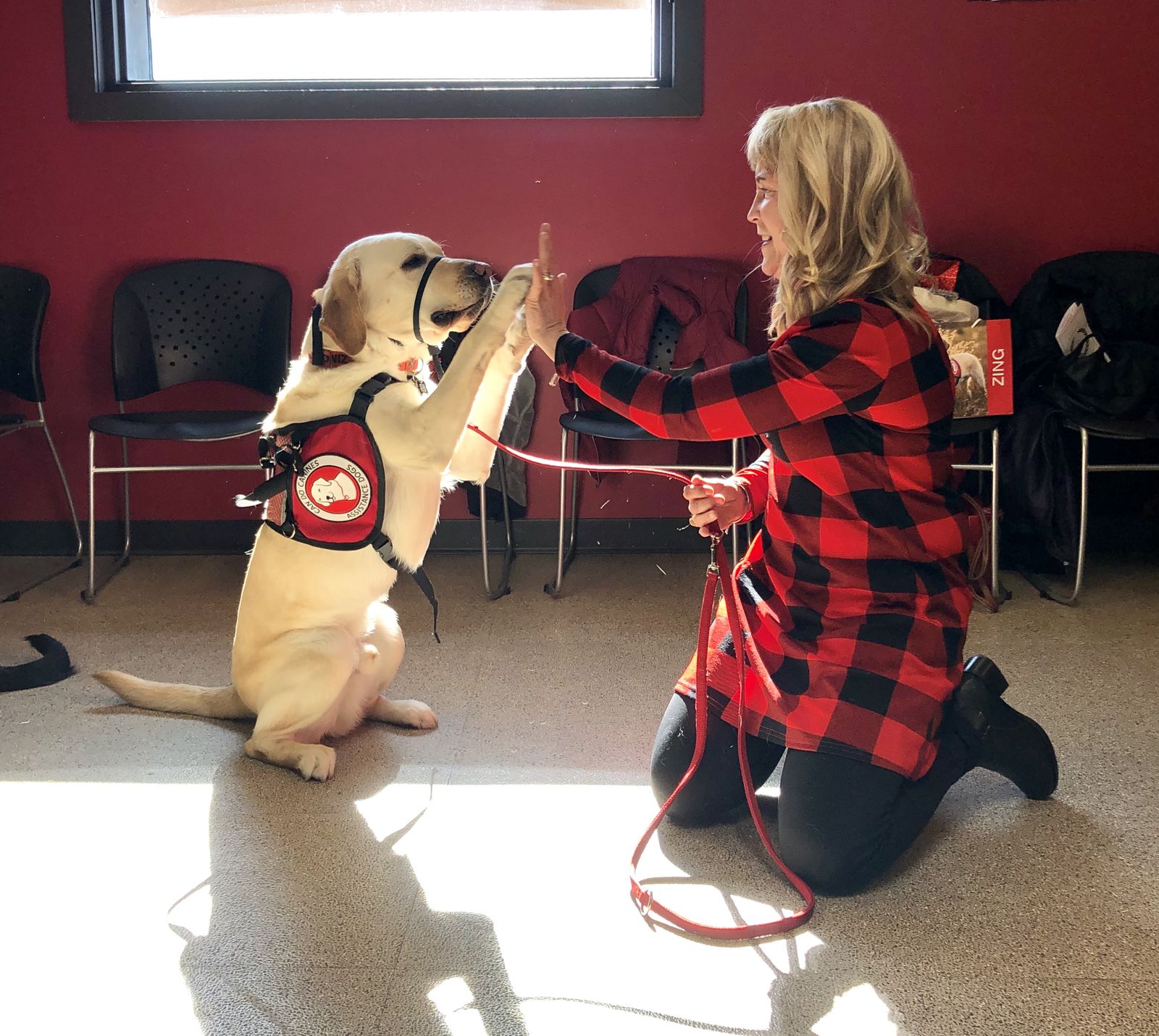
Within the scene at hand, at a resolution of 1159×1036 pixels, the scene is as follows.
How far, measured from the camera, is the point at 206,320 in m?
3.71

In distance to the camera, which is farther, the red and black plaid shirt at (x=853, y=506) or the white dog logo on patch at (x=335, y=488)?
the white dog logo on patch at (x=335, y=488)

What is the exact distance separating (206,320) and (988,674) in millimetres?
2847

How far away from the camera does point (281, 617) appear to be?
2168 millimetres

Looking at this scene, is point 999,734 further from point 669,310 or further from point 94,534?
point 94,534

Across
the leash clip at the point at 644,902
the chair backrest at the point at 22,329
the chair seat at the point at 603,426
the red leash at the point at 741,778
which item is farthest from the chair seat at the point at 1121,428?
the chair backrest at the point at 22,329

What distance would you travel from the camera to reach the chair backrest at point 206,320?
3684 millimetres

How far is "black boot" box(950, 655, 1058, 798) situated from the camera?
6.10 ft

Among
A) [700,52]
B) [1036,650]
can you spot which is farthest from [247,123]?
[1036,650]

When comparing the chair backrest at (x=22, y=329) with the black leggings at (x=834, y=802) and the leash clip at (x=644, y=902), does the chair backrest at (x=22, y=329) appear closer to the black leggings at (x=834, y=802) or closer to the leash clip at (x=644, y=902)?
the black leggings at (x=834, y=802)

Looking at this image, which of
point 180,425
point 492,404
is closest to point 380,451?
point 492,404

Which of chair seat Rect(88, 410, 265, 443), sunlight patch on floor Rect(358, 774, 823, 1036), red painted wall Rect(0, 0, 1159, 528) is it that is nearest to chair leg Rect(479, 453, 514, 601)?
red painted wall Rect(0, 0, 1159, 528)

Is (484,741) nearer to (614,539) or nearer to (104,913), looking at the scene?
(104,913)

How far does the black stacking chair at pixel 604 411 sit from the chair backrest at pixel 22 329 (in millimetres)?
1767

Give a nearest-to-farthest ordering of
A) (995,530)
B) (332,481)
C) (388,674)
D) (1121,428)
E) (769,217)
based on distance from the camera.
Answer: (769,217), (332,481), (388,674), (1121,428), (995,530)
